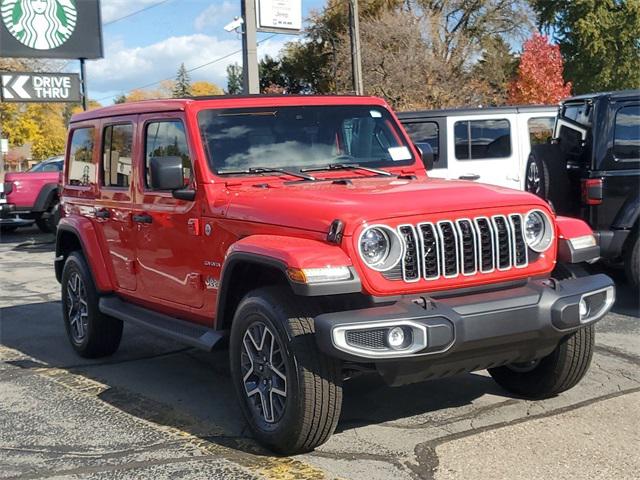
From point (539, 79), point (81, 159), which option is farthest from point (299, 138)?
point (539, 79)

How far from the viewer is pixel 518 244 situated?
4195 mm

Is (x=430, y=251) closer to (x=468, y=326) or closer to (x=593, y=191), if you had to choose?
(x=468, y=326)

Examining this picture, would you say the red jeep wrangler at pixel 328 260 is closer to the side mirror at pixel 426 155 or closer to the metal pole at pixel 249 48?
the side mirror at pixel 426 155

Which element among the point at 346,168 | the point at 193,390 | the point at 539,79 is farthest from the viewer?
the point at 539,79

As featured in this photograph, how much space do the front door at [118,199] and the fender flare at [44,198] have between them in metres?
11.1

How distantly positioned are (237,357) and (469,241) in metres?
1.37

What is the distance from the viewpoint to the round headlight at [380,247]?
3.87 metres

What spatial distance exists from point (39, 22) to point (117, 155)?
1508 centimetres

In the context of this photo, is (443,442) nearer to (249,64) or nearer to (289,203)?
(289,203)

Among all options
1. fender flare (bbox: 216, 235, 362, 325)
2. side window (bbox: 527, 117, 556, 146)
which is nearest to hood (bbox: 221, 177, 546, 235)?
fender flare (bbox: 216, 235, 362, 325)

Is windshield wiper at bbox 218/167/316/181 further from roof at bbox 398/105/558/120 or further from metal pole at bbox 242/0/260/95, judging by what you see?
metal pole at bbox 242/0/260/95

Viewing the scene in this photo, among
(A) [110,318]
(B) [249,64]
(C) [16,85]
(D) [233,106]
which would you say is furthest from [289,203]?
(C) [16,85]

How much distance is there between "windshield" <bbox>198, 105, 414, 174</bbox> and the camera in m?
5.08

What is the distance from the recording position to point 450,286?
13.1 ft
